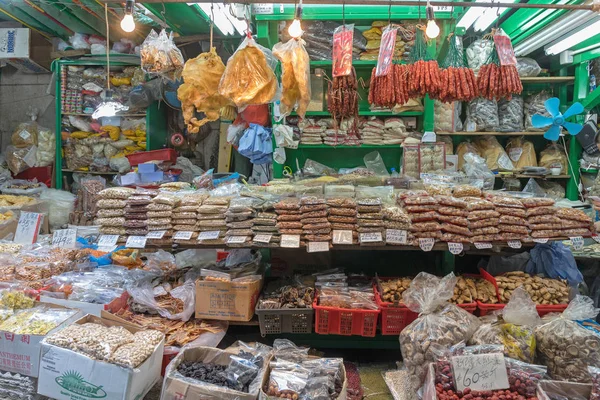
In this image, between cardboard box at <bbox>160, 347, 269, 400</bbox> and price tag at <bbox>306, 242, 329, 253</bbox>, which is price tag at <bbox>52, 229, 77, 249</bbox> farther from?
price tag at <bbox>306, 242, 329, 253</bbox>

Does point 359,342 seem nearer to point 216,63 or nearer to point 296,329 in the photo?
point 296,329

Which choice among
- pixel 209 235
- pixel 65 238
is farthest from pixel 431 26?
pixel 65 238

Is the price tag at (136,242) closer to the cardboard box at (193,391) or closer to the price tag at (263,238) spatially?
the price tag at (263,238)

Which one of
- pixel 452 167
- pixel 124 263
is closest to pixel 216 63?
pixel 124 263

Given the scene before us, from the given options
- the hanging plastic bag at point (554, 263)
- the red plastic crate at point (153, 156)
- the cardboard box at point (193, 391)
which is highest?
the red plastic crate at point (153, 156)

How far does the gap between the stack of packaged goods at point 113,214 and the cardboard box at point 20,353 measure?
2.56 ft

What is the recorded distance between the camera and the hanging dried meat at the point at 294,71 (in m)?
2.92

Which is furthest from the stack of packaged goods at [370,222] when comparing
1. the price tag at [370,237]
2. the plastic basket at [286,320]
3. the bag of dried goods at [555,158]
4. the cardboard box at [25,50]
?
the cardboard box at [25,50]

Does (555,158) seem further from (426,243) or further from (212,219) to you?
(212,219)

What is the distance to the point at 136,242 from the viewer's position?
2848 mm

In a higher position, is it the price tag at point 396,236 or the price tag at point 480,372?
the price tag at point 396,236

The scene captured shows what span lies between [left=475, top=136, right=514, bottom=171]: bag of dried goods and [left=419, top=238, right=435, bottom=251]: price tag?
9.59ft

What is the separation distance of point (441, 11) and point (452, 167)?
65.7 inches

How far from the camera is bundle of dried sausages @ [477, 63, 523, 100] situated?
118 inches
